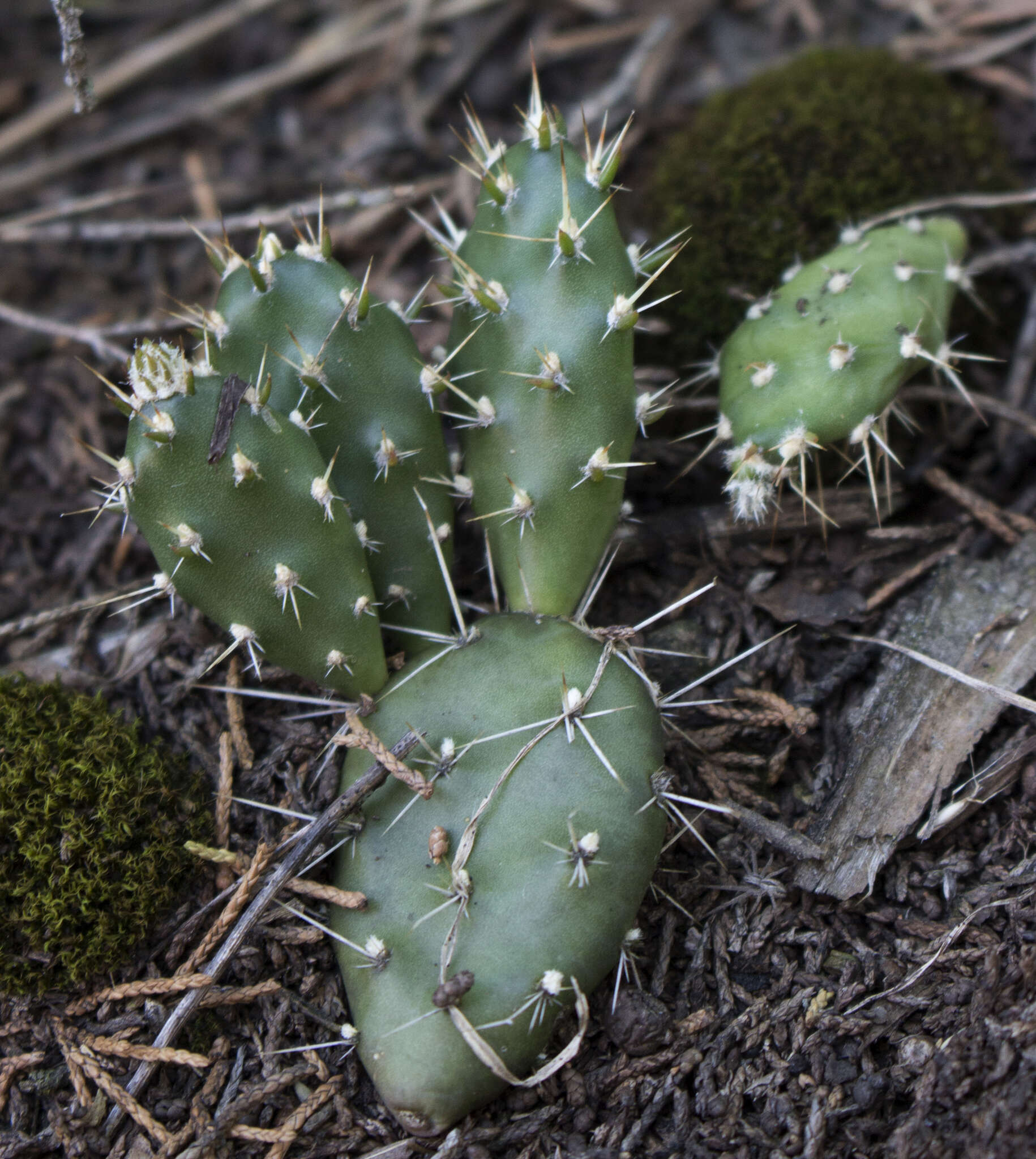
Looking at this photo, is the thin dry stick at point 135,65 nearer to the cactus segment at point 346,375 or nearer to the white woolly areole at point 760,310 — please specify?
the cactus segment at point 346,375

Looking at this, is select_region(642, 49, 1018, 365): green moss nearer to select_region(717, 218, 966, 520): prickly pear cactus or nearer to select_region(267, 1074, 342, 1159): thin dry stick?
select_region(717, 218, 966, 520): prickly pear cactus

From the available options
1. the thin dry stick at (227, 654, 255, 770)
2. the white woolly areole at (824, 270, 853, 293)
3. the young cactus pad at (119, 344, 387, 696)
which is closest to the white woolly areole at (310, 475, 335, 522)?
the young cactus pad at (119, 344, 387, 696)

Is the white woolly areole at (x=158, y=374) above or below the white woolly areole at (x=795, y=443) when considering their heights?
above

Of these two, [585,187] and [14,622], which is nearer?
[585,187]

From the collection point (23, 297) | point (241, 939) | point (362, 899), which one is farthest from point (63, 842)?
point (23, 297)

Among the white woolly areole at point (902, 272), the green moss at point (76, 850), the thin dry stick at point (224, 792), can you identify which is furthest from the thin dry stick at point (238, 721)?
the white woolly areole at point (902, 272)

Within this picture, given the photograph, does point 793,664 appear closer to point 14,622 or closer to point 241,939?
point 241,939
